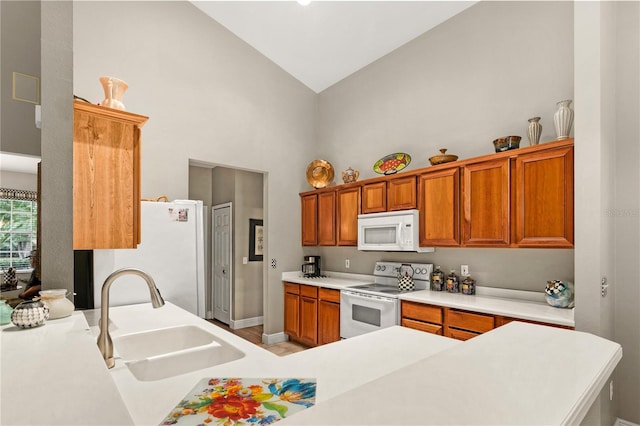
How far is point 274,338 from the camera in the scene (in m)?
4.59

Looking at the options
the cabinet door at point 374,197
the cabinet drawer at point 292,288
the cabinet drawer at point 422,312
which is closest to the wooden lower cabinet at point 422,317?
the cabinet drawer at point 422,312

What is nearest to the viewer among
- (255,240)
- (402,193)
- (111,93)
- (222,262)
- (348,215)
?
(111,93)

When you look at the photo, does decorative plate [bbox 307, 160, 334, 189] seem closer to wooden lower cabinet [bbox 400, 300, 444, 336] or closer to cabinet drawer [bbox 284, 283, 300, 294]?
cabinet drawer [bbox 284, 283, 300, 294]

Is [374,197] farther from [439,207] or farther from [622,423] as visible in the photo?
[622,423]

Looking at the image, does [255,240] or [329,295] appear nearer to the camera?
[329,295]

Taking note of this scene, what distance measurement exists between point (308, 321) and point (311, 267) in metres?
0.80

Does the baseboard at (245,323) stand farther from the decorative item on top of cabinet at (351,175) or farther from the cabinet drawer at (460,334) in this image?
the cabinet drawer at (460,334)

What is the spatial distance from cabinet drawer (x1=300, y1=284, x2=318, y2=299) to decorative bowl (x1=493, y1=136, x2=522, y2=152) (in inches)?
99.6

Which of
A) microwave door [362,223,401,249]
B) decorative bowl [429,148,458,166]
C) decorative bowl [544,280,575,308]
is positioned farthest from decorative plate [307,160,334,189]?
decorative bowl [544,280,575,308]

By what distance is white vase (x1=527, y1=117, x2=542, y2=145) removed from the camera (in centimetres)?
269

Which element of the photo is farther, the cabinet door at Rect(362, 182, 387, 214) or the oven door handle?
the cabinet door at Rect(362, 182, 387, 214)

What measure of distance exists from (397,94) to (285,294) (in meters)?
3.01

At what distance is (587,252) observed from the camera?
2.09m

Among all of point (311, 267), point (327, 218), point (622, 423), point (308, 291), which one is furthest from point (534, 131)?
point (311, 267)
